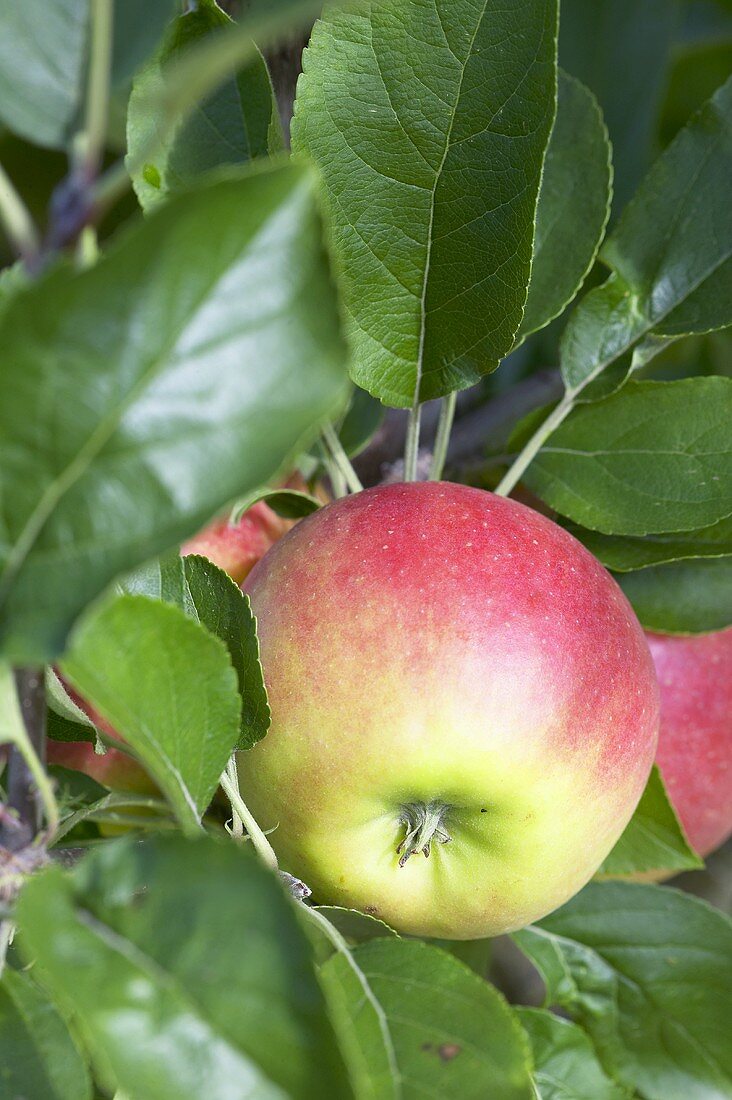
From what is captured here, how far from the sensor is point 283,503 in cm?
61

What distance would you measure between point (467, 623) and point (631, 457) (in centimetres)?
19

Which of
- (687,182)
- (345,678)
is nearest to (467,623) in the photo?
(345,678)

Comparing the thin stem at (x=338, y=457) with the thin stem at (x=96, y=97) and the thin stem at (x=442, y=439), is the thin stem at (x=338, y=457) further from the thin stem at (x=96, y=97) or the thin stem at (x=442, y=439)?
the thin stem at (x=96, y=97)

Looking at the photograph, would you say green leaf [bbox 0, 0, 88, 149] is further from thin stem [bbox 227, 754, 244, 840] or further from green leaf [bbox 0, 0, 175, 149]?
thin stem [bbox 227, 754, 244, 840]

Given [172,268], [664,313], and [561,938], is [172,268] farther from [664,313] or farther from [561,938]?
[561,938]

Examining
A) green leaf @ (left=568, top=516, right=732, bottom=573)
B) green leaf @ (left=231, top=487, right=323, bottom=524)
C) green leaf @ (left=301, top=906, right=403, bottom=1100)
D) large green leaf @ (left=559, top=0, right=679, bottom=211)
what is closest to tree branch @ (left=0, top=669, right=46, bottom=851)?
green leaf @ (left=301, top=906, right=403, bottom=1100)

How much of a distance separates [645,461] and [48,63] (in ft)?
1.17

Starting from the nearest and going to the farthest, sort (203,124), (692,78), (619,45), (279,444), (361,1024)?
(279,444)
(361,1024)
(203,124)
(619,45)
(692,78)

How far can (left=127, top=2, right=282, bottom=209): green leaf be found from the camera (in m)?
0.47

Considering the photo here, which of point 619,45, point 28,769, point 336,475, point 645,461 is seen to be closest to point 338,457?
point 336,475

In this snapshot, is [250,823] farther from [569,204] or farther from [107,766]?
[569,204]

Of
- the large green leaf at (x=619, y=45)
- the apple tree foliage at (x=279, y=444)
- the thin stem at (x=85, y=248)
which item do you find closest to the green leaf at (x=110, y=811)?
the apple tree foliage at (x=279, y=444)

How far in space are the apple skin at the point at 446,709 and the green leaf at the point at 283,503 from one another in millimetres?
72

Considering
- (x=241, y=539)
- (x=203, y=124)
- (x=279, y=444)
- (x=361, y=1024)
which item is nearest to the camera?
(x=279, y=444)
